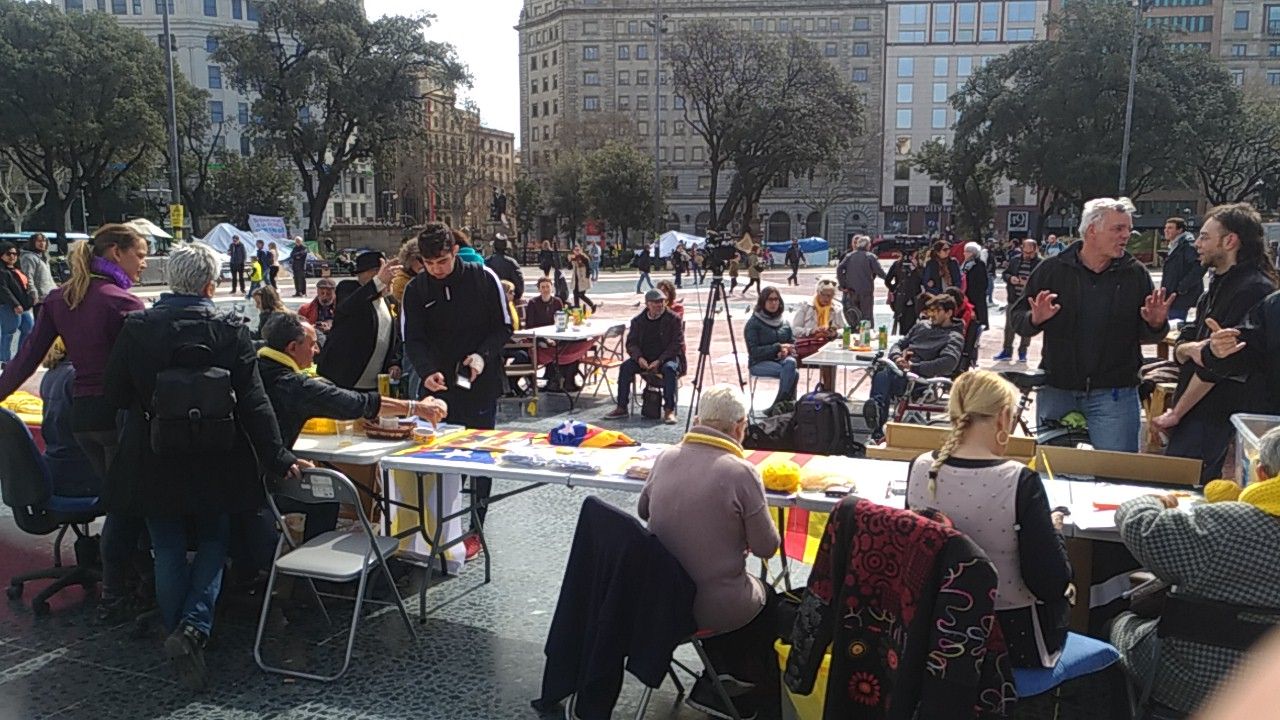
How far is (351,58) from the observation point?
143 feet

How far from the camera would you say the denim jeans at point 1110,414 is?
455 centimetres

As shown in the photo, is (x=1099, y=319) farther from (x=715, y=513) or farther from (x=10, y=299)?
(x=10, y=299)

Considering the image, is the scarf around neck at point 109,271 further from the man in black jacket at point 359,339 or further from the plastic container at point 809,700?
the plastic container at point 809,700

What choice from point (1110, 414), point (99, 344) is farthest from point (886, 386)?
point (99, 344)

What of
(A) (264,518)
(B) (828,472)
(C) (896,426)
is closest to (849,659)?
(B) (828,472)

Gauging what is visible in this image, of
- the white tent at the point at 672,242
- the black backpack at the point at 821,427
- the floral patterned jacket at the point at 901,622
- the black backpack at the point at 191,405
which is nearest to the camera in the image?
the floral patterned jacket at the point at 901,622

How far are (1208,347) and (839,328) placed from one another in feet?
19.2

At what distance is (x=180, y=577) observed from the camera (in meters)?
4.00

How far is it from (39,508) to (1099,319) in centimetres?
517

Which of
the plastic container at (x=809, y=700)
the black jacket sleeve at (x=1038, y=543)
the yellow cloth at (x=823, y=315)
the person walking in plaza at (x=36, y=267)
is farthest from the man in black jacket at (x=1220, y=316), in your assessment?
the person walking in plaza at (x=36, y=267)

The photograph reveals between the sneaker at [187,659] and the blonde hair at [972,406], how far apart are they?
2911 mm

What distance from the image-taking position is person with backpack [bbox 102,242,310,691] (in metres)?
3.72

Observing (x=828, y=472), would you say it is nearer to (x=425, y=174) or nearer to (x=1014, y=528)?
(x=1014, y=528)

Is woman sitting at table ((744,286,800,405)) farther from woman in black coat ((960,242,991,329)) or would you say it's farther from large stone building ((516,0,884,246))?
large stone building ((516,0,884,246))
